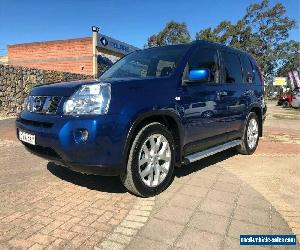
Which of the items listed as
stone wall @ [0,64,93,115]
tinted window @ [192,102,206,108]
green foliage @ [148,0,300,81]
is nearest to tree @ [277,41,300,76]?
green foliage @ [148,0,300,81]

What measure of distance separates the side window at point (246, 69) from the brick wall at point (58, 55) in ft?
70.7

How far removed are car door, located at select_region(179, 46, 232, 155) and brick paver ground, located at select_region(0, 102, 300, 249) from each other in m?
0.55

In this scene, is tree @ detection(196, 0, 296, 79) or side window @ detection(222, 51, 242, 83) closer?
side window @ detection(222, 51, 242, 83)

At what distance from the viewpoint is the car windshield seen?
468cm

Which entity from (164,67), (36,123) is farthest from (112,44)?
(36,123)

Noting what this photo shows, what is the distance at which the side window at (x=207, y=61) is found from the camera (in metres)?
4.88

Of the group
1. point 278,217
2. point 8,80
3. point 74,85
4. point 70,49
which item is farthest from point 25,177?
point 70,49

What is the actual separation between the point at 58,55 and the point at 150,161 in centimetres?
2696

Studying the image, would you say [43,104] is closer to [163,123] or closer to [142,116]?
[142,116]

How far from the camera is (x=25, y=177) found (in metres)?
→ 4.93

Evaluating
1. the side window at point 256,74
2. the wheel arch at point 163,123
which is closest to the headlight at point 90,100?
the wheel arch at point 163,123

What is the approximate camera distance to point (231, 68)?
19.2ft

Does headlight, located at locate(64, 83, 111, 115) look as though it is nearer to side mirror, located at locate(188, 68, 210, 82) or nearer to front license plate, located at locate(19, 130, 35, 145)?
front license plate, located at locate(19, 130, 35, 145)

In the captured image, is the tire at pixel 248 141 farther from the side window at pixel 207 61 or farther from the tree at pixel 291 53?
the tree at pixel 291 53
